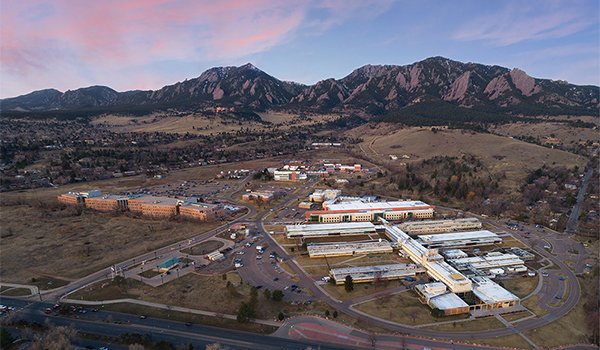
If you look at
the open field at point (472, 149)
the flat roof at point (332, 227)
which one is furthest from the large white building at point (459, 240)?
the open field at point (472, 149)

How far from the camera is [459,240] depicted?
159 ft

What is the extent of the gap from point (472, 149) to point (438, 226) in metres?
69.0

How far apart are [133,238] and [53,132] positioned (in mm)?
126575

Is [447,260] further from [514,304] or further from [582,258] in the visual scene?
[582,258]

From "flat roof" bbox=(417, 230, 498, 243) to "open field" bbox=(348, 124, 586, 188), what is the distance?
3245cm

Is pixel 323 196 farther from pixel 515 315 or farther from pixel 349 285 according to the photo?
pixel 515 315

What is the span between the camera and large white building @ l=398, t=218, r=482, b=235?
2088 inches

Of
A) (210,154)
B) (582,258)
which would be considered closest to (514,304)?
(582,258)

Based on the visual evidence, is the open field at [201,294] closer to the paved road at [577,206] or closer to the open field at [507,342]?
the open field at [507,342]

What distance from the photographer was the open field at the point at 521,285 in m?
35.9

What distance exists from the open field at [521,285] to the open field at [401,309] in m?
8.73

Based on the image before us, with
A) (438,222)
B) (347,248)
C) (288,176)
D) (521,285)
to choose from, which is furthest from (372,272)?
(288,176)

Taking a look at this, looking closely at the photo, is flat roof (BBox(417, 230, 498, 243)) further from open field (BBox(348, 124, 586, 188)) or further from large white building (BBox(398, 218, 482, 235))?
open field (BBox(348, 124, 586, 188))

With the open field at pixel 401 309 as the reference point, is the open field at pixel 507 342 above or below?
below
